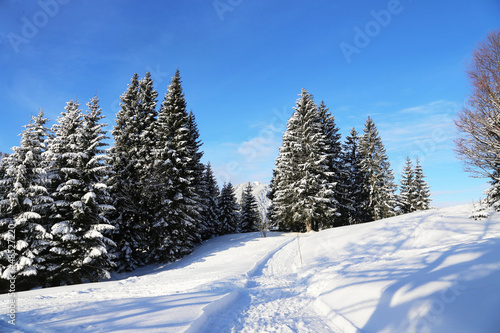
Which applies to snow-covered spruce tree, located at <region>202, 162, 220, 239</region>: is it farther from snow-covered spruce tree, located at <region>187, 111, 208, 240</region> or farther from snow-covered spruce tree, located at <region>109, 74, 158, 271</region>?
snow-covered spruce tree, located at <region>109, 74, 158, 271</region>

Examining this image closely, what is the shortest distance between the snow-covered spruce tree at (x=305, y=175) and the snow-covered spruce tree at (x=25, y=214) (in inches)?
764

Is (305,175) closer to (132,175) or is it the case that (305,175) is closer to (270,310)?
(132,175)

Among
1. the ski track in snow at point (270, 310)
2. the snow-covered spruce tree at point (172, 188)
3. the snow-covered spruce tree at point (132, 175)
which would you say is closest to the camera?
the ski track in snow at point (270, 310)

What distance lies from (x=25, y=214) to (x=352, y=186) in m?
32.6

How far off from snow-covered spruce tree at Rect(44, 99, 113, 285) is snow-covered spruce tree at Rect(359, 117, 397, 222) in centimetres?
2877

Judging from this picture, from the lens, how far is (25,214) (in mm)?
12234

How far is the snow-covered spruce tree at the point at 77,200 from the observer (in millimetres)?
13297

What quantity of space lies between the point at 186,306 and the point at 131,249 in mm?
15024

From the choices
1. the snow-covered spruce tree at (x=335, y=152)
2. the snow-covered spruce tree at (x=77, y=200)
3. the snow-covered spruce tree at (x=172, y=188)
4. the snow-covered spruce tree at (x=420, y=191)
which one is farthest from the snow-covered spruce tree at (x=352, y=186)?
the snow-covered spruce tree at (x=77, y=200)

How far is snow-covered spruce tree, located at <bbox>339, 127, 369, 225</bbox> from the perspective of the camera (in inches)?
1152

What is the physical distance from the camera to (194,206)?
66.1 ft

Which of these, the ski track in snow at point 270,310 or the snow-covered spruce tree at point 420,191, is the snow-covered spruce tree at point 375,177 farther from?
the ski track in snow at point 270,310

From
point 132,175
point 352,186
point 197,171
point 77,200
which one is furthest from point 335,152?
point 77,200

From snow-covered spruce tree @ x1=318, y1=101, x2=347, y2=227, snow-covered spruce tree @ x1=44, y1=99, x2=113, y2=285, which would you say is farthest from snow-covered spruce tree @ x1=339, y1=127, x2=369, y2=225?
snow-covered spruce tree @ x1=44, y1=99, x2=113, y2=285
